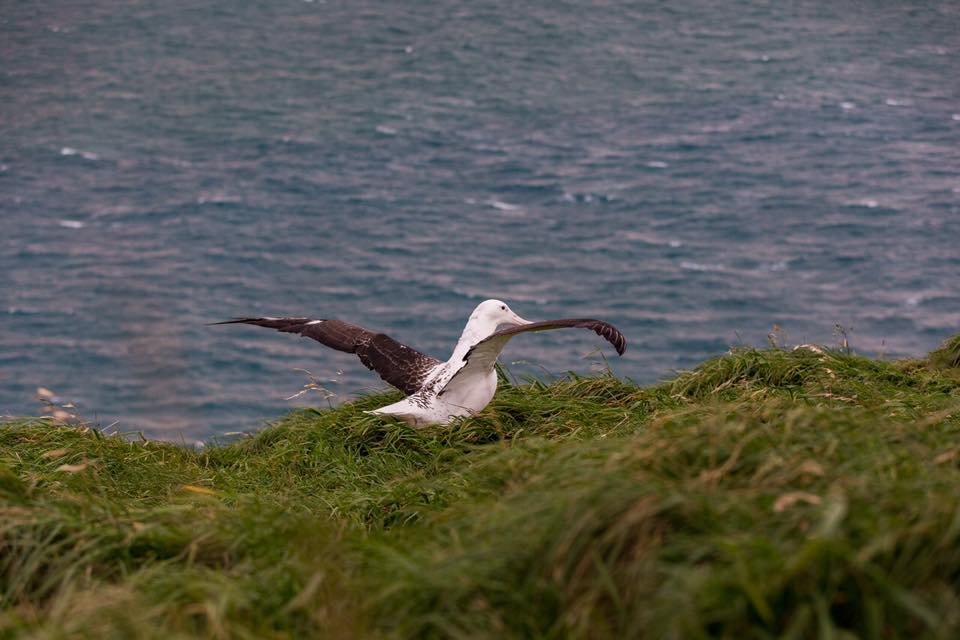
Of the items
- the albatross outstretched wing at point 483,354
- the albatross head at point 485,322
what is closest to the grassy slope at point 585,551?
the albatross outstretched wing at point 483,354

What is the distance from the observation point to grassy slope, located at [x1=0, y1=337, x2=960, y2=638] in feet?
9.29

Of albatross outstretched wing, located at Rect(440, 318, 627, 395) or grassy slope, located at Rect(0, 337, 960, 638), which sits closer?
grassy slope, located at Rect(0, 337, 960, 638)

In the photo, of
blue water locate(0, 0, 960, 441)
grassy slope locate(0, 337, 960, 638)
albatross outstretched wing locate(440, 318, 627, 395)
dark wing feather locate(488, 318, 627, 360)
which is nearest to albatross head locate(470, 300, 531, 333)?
albatross outstretched wing locate(440, 318, 627, 395)

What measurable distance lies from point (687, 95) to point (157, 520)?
30220 mm

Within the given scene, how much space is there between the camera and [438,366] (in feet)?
23.0

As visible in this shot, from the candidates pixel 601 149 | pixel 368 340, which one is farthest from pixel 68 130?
pixel 368 340

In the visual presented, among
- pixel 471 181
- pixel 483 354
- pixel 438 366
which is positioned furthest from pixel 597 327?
pixel 471 181

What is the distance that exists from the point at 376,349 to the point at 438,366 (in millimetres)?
420

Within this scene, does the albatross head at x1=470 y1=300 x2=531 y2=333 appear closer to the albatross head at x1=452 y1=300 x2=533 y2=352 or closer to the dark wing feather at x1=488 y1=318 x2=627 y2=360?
the albatross head at x1=452 y1=300 x2=533 y2=352

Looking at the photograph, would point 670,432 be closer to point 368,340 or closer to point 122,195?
point 368,340

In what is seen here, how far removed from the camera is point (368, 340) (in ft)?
23.6

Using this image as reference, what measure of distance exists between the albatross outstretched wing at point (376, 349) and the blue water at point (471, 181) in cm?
1495

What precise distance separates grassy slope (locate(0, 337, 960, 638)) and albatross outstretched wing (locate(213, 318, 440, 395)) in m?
2.20

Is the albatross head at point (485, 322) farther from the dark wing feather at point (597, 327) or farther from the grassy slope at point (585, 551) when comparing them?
the grassy slope at point (585, 551)
